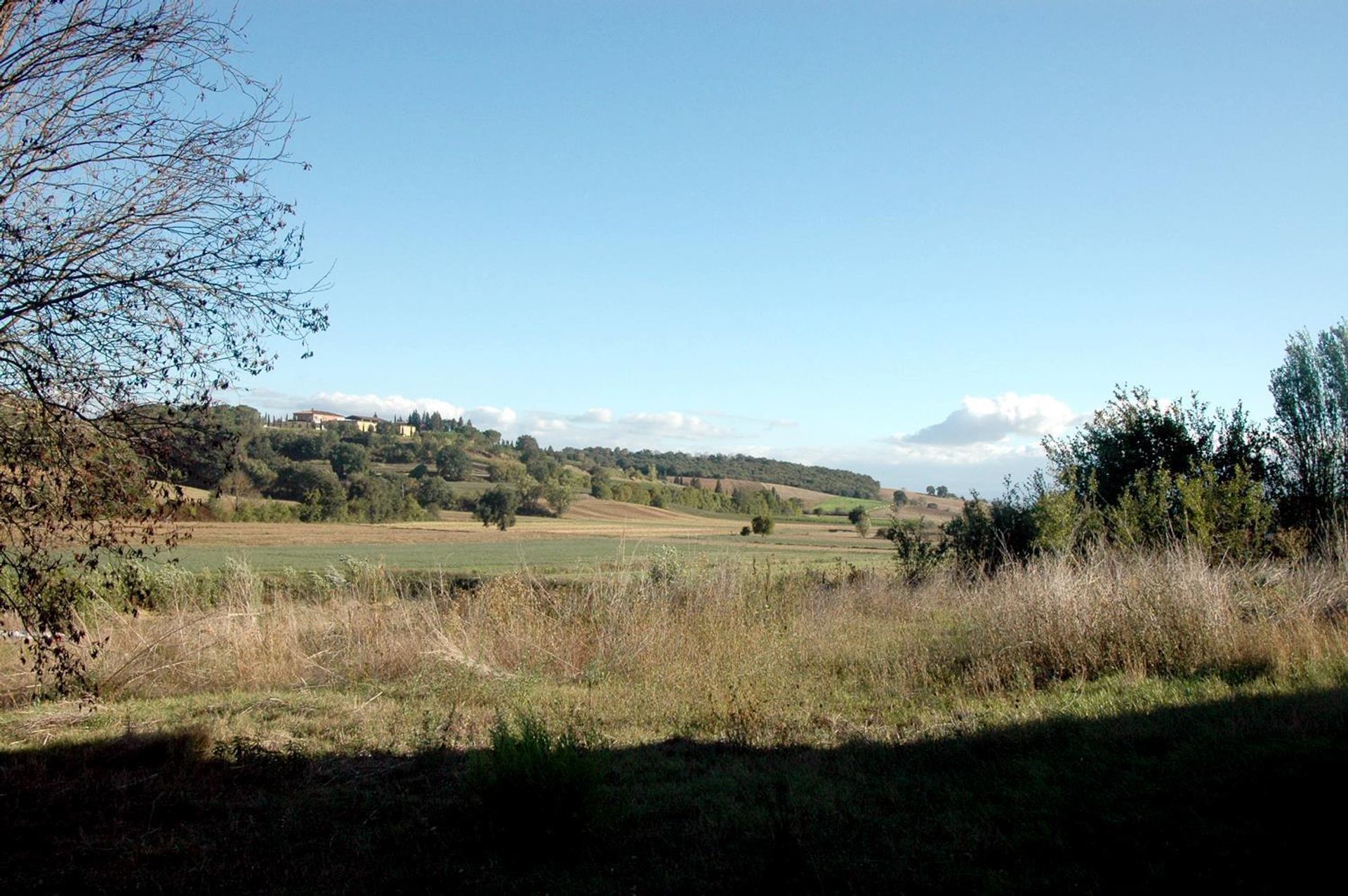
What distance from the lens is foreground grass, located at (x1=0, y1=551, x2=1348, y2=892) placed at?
16.8 feet

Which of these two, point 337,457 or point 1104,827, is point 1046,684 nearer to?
point 1104,827

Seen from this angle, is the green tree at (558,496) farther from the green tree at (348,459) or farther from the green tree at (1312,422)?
the green tree at (1312,422)

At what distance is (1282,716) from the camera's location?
6.91m

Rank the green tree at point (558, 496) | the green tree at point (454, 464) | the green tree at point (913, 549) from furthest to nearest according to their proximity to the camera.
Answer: the green tree at point (454, 464), the green tree at point (558, 496), the green tree at point (913, 549)

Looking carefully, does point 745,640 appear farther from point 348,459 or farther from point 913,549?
point 348,459

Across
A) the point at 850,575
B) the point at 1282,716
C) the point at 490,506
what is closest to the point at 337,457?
the point at 490,506

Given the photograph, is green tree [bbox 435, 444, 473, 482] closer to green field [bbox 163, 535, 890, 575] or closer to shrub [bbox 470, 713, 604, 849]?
green field [bbox 163, 535, 890, 575]

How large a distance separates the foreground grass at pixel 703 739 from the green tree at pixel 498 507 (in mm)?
56271

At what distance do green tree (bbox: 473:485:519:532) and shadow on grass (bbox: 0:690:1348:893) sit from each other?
202 ft

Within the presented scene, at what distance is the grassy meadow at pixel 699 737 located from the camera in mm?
5125

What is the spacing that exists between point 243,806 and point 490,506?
216 feet

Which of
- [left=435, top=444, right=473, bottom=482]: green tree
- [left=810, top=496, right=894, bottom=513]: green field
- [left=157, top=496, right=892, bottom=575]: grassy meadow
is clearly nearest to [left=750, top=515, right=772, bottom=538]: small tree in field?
[left=157, top=496, right=892, bottom=575]: grassy meadow

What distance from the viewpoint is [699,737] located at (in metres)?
8.03

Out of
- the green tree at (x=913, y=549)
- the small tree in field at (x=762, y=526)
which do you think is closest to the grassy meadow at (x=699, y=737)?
the green tree at (x=913, y=549)
